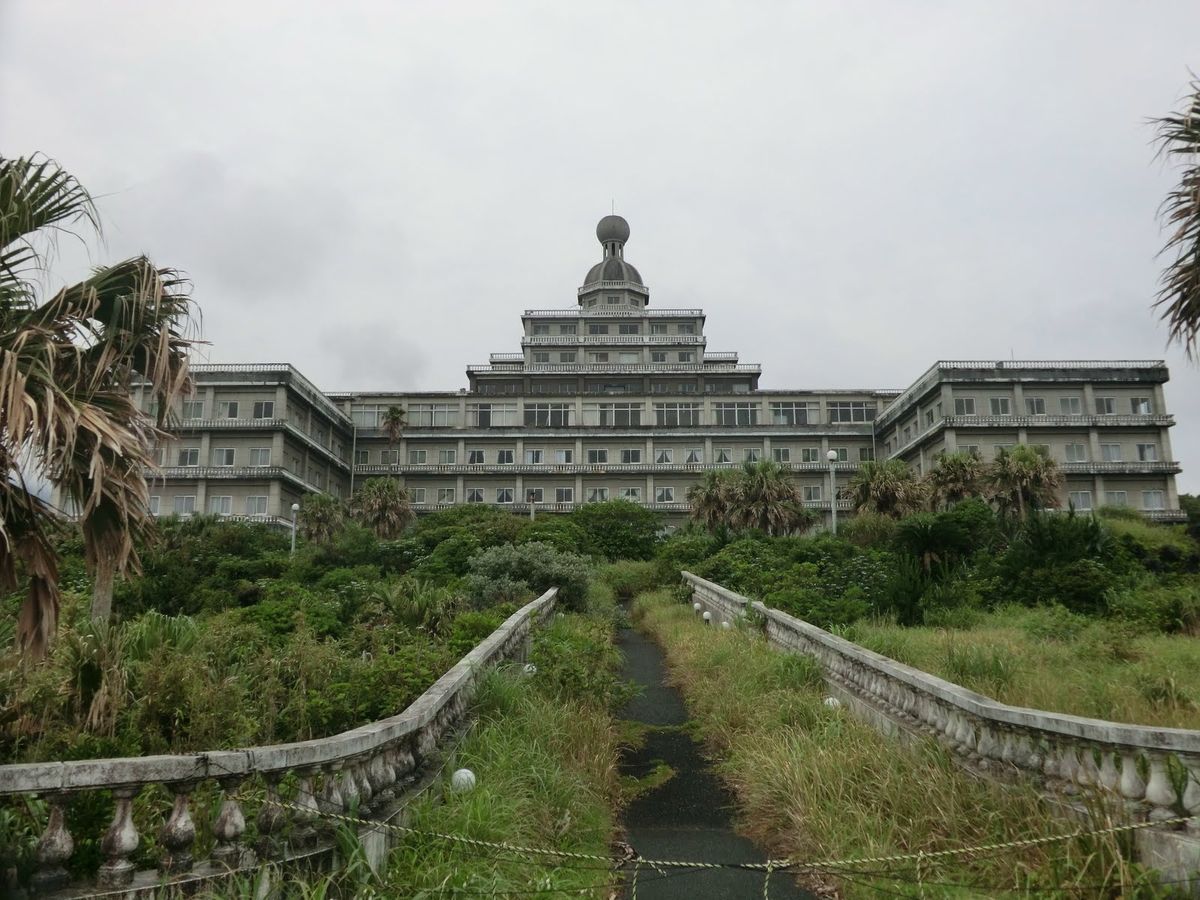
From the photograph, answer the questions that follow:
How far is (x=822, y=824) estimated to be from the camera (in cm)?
670

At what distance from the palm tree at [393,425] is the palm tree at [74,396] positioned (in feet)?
235

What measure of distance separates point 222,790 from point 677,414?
258 feet

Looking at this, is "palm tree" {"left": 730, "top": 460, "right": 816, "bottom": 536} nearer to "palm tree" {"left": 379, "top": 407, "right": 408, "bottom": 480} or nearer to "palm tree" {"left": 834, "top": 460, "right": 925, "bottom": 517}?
"palm tree" {"left": 834, "top": 460, "right": 925, "bottom": 517}

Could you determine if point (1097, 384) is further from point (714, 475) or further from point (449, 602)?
point (449, 602)

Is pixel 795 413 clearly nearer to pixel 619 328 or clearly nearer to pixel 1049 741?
pixel 619 328

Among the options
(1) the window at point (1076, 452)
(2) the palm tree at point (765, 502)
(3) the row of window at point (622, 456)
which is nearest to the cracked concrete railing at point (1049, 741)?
(2) the palm tree at point (765, 502)

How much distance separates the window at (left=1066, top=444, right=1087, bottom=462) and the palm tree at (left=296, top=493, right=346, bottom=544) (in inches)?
2189

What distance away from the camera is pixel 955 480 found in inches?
1890

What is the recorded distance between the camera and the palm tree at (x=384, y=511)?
180 feet

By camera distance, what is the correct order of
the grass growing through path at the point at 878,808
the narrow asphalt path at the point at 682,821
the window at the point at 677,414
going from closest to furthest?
1. the grass growing through path at the point at 878,808
2. the narrow asphalt path at the point at 682,821
3. the window at the point at 677,414

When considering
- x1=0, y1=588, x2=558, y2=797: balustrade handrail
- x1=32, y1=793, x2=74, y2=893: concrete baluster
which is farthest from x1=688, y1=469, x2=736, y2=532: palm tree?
x1=32, y1=793, x2=74, y2=893: concrete baluster

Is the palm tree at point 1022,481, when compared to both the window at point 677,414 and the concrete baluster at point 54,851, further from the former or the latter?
the concrete baluster at point 54,851

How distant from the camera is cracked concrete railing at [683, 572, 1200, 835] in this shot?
476 centimetres

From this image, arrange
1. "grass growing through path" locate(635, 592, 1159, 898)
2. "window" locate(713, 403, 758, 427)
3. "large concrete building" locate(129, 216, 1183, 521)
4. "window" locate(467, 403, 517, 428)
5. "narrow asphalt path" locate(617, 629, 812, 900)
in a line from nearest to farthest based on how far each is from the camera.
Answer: "grass growing through path" locate(635, 592, 1159, 898), "narrow asphalt path" locate(617, 629, 812, 900), "large concrete building" locate(129, 216, 1183, 521), "window" locate(713, 403, 758, 427), "window" locate(467, 403, 517, 428)
